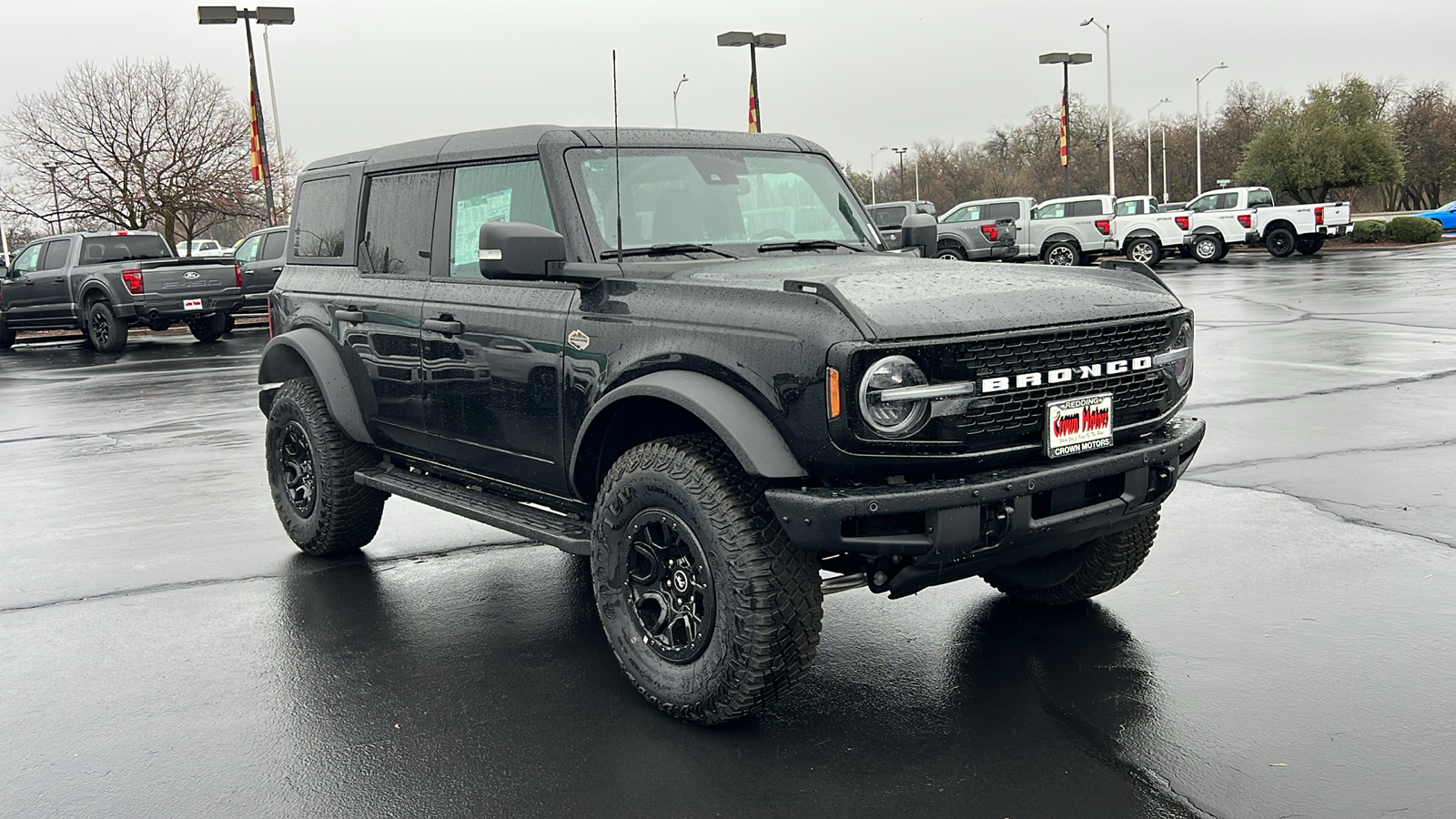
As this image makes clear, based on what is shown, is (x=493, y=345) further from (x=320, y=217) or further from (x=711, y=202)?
(x=320, y=217)

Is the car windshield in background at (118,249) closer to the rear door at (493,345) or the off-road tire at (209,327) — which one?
the off-road tire at (209,327)

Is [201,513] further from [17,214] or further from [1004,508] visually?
[17,214]

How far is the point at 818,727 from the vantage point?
4.04m

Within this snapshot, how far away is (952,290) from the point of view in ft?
13.1

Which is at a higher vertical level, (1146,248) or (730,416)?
(1146,248)

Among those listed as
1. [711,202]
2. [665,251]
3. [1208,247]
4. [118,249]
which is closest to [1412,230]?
[1208,247]

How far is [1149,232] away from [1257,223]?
2777 millimetres

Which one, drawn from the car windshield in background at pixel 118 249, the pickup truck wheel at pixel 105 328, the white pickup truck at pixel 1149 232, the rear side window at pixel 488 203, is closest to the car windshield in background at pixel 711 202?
the rear side window at pixel 488 203

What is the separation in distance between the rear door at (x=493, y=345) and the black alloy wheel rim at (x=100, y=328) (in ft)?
56.7

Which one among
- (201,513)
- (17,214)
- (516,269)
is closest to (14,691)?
(516,269)

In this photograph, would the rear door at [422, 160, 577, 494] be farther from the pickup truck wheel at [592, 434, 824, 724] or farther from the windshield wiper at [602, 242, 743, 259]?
the pickup truck wheel at [592, 434, 824, 724]

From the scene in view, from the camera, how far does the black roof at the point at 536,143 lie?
16.2ft

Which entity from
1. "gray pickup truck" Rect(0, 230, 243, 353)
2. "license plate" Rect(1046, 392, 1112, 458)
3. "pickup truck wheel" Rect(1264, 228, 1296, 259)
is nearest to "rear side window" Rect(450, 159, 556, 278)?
"license plate" Rect(1046, 392, 1112, 458)

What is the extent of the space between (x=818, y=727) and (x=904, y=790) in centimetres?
55
